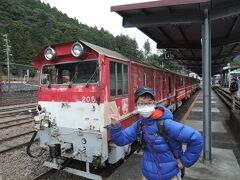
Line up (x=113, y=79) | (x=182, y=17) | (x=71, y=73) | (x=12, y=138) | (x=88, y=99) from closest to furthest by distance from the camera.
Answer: (x=88, y=99) → (x=113, y=79) → (x=71, y=73) → (x=182, y=17) → (x=12, y=138)

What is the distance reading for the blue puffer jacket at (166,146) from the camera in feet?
8.34

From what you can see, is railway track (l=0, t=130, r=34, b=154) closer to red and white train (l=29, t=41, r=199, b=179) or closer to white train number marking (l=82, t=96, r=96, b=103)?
red and white train (l=29, t=41, r=199, b=179)

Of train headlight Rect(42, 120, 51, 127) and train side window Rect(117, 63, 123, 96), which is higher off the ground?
train side window Rect(117, 63, 123, 96)

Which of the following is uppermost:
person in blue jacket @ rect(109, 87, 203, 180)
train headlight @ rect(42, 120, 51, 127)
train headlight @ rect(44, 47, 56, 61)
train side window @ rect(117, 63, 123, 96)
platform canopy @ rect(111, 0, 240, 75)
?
platform canopy @ rect(111, 0, 240, 75)

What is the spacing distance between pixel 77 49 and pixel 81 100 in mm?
1142

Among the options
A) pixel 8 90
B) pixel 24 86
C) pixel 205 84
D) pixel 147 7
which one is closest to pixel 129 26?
pixel 147 7

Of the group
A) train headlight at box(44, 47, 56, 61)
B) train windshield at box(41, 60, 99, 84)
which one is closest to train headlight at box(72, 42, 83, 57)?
train windshield at box(41, 60, 99, 84)

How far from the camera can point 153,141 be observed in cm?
266

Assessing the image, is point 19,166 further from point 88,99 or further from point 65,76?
point 88,99

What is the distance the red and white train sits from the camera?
495 centimetres

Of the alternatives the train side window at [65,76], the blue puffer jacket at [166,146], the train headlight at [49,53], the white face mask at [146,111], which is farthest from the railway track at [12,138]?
the white face mask at [146,111]

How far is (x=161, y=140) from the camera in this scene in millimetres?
2625

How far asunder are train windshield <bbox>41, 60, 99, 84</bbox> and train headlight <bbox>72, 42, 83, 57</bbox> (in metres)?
0.30

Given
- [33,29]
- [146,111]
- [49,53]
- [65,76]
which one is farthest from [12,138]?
[33,29]
